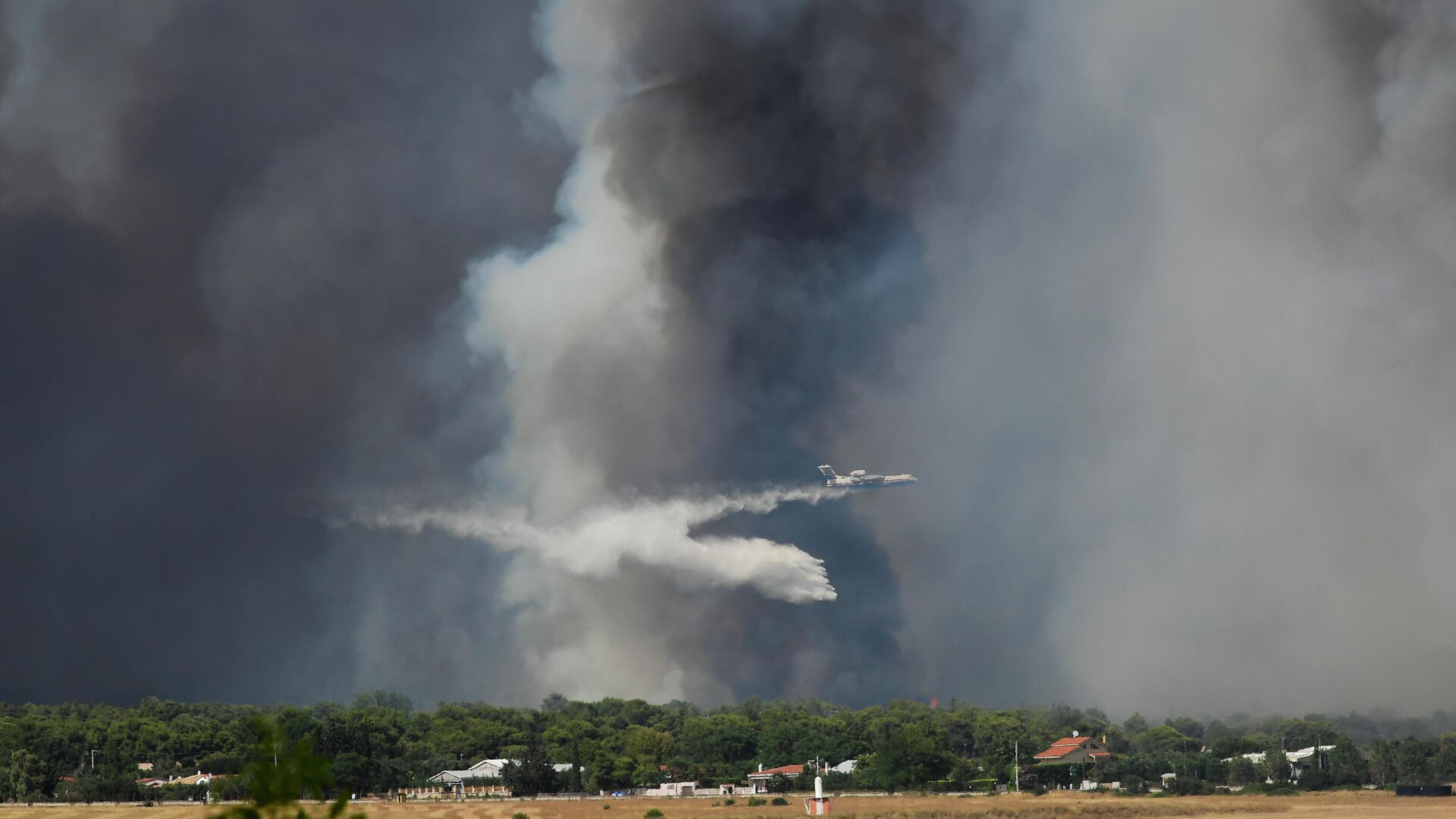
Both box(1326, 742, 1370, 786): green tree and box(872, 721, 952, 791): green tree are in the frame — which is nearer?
box(872, 721, 952, 791): green tree

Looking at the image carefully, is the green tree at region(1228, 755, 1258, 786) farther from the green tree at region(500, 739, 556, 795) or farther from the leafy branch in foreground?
the leafy branch in foreground

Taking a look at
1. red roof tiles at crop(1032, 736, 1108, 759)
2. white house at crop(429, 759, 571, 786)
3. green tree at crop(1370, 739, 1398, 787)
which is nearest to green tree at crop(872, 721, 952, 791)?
red roof tiles at crop(1032, 736, 1108, 759)

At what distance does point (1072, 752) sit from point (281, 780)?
382 ft

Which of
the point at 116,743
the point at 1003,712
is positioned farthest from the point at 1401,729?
the point at 116,743

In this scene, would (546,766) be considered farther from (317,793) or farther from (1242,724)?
(317,793)

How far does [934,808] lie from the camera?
268ft

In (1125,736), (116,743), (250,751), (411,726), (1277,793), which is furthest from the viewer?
(1125,736)

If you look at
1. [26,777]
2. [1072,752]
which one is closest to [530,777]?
[26,777]

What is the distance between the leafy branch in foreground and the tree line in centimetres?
8853

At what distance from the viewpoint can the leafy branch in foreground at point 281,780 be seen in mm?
14672

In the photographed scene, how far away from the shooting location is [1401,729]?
15525cm

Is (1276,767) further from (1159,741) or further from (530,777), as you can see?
(530,777)

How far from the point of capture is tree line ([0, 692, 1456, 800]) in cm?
10612

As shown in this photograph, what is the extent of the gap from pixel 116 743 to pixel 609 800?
53776 mm
